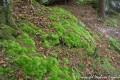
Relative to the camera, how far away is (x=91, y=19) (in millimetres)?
15312

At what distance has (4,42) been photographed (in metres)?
6.71

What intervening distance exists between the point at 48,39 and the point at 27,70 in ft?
8.02

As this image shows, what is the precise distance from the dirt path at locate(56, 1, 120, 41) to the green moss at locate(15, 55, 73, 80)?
6.77 metres

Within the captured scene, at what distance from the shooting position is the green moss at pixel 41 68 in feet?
20.0

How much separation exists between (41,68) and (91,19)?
31.7 ft

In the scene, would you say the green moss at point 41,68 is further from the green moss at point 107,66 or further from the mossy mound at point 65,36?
the green moss at point 107,66

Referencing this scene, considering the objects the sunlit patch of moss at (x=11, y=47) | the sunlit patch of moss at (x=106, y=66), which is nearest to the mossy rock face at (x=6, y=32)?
the sunlit patch of moss at (x=11, y=47)

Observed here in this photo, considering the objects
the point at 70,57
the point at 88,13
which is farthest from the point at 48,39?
the point at 88,13

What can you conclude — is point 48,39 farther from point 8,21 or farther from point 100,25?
point 100,25

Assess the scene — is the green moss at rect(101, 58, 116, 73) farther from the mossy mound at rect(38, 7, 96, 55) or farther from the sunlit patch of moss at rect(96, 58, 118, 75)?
the mossy mound at rect(38, 7, 96, 55)

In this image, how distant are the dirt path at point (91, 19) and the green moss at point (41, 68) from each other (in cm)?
677

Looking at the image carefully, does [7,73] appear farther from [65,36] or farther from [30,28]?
[65,36]

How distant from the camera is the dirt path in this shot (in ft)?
45.2

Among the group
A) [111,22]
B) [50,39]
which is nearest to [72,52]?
[50,39]
